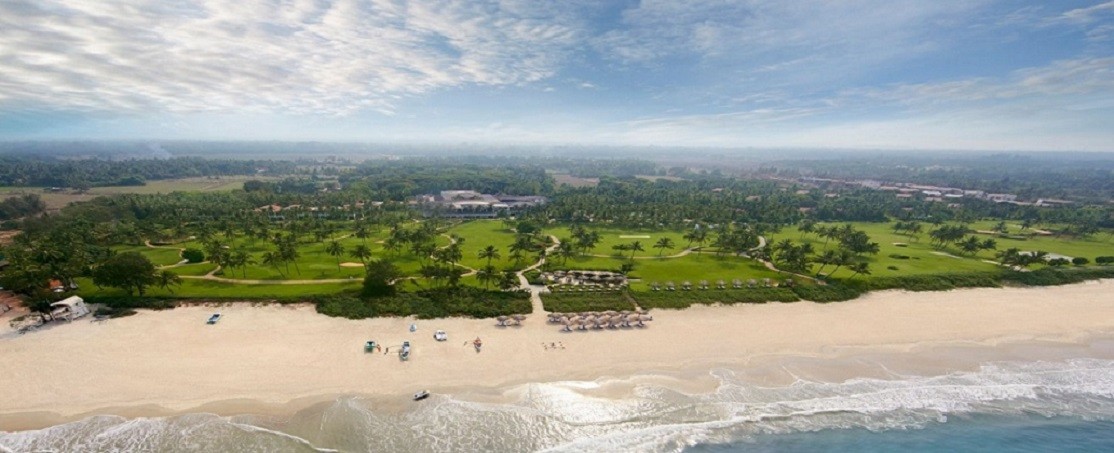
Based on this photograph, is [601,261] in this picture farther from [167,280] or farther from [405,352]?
[167,280]

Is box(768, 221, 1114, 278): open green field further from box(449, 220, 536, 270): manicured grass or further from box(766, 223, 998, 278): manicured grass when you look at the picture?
box(449, 220, 536, 270): manicured grass

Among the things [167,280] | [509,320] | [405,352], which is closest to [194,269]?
[167,280]

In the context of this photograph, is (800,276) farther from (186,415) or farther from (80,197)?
(80,197)

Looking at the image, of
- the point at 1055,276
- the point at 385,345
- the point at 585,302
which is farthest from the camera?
the point at 1055,276

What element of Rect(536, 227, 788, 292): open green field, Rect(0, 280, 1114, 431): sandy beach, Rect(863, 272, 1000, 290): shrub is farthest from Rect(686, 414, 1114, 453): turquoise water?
Rect(863, 272, 1000, 290): shrub

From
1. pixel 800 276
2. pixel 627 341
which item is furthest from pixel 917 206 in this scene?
pixel 627 341

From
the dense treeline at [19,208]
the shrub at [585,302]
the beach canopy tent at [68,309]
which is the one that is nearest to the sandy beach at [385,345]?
the beach canopy tent at [68,309]

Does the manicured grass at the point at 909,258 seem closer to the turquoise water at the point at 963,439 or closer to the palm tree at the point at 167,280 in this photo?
the turquoise water at the point at 963,439

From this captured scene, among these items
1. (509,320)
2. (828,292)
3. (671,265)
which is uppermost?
(671,265)
